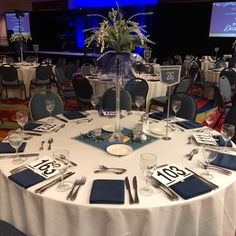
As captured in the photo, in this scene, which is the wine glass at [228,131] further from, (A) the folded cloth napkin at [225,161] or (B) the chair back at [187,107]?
(B) the chair back at [187,107]

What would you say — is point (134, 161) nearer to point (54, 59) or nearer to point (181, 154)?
point (181, 154)

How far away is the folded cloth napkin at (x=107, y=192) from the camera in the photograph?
1461mm

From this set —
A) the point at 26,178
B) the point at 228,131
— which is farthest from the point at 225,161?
the point at 26,178

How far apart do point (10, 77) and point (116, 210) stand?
589cm

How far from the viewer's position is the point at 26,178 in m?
1.66

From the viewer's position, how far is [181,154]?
2012 mm

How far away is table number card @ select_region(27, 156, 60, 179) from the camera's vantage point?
67.8 inches

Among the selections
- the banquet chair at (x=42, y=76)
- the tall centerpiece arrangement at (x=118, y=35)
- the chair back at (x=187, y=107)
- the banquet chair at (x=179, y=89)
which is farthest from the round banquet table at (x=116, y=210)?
the banquet chair at (x=42, y=76)

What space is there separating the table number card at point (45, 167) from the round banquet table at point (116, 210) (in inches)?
4.2

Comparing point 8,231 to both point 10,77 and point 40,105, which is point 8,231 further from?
point 10,77

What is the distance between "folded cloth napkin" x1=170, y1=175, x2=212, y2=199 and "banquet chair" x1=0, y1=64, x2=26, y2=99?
579 centimetres

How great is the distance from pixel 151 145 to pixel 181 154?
264 millimetres

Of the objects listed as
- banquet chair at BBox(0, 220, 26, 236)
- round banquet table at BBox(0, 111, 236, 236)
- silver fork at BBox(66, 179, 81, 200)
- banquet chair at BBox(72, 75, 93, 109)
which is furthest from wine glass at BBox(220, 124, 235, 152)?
banquet chair at BBox(72, 75, 93, 109)

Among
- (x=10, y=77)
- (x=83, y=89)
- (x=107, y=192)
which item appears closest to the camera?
(x=107, y=192)
